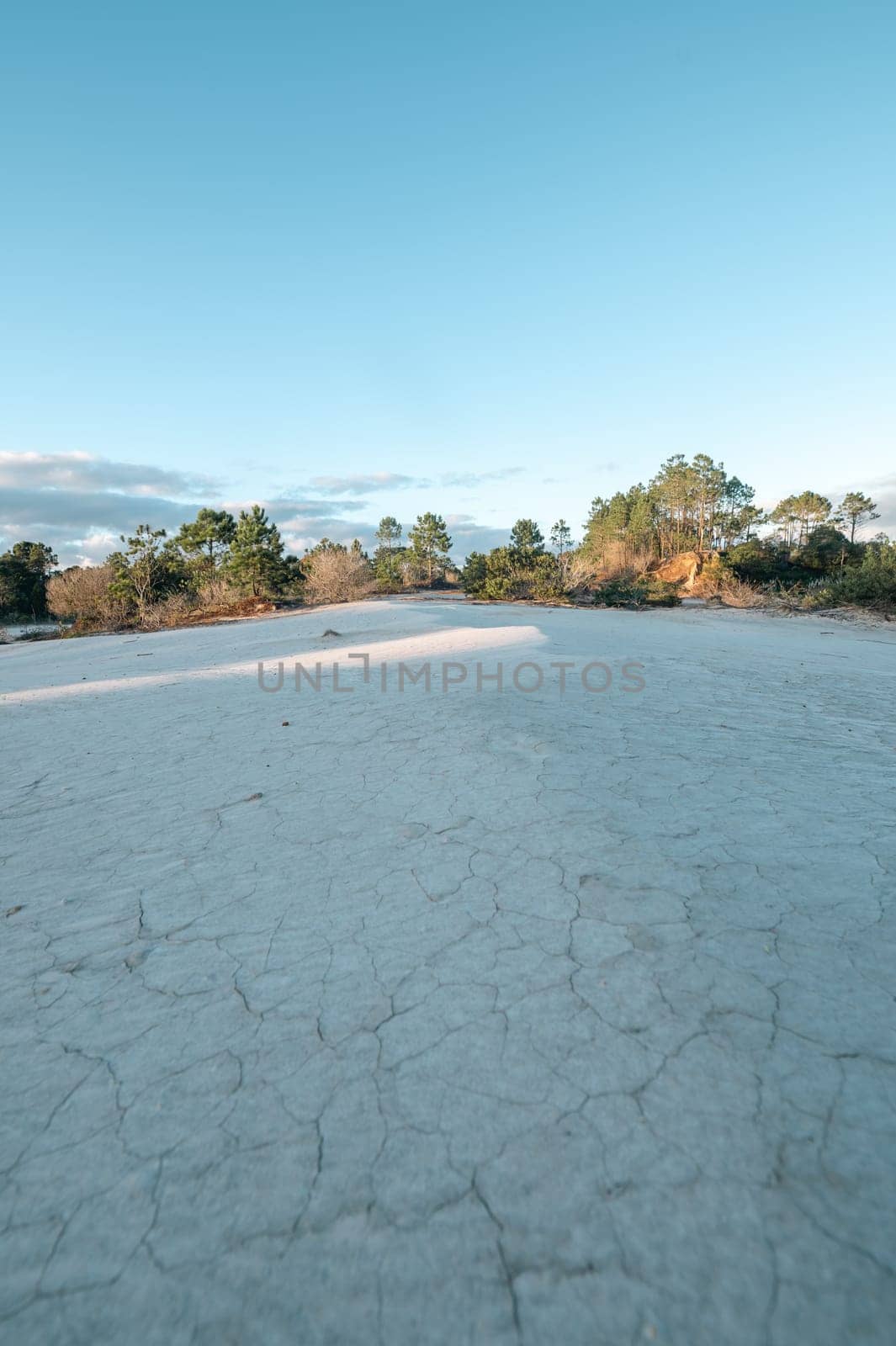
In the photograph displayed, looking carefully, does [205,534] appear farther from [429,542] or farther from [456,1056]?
[456,1056]

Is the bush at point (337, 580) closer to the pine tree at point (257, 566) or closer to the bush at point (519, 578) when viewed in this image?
the pine tree at point (257, 566)

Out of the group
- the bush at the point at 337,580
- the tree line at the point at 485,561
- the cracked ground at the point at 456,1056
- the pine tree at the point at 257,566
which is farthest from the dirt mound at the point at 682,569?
the cracked ground at the point at 456,1056

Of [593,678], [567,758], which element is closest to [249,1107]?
[567,758]

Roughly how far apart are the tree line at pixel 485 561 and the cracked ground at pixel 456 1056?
2037cm

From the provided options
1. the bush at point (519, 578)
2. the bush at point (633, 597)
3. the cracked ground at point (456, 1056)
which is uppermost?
the bush at point (519, 578)

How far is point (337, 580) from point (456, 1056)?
905 inches

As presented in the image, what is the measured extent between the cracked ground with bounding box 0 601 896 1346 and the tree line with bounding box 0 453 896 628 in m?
20.4

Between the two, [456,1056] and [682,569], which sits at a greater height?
[682,569]

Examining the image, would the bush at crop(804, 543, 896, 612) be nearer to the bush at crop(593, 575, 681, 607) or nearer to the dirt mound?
the bush at crop(593, 575, 681, 607)

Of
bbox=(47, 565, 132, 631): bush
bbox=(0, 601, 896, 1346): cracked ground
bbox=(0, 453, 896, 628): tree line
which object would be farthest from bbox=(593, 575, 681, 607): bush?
bbox=(47, 565, 132, 631): bush

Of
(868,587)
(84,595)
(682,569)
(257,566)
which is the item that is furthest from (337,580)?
(682,569)

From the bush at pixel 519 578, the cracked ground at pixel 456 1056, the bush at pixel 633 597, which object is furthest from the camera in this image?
the bush at pixel 519 578

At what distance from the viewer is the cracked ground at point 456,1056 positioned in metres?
1.10

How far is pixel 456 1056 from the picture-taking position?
1.61 meters
